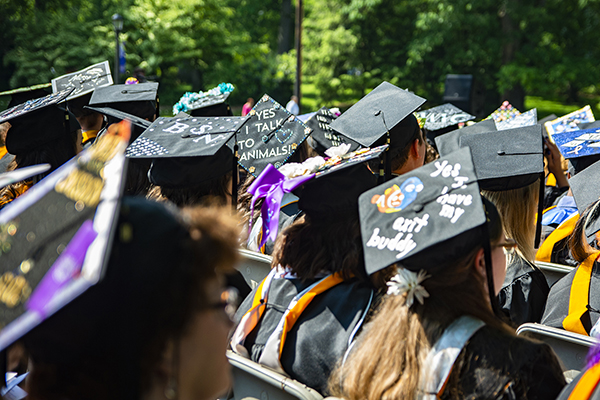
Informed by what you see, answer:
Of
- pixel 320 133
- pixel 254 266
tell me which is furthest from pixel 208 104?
pixel 254 266

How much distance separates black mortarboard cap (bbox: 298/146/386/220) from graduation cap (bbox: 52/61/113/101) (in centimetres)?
315

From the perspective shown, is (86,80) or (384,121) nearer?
(384,121)

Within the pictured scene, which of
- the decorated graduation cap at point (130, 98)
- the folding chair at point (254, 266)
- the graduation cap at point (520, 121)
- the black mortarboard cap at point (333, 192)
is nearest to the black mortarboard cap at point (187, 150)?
the folding chair at point (254, 266)

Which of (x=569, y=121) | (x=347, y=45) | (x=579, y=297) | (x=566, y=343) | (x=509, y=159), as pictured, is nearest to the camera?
(x=566, y=343)

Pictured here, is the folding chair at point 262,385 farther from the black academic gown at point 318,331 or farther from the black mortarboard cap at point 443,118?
the black mortarboard cap at point 443,118

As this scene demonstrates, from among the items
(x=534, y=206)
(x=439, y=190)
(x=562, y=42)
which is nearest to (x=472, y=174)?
(x=439, y=190)

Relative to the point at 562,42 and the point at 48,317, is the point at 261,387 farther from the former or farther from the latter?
the point at 562,42

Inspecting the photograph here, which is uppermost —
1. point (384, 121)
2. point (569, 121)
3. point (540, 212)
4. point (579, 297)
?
point (384, 121)

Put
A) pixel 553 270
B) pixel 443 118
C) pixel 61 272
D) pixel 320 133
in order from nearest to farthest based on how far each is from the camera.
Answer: pixel 61 272 → pixel 553 270 → pixel 320 133 → pixel 443 118

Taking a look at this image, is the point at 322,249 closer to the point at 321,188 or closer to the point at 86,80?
the point at 321,188

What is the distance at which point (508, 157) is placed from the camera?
299cm

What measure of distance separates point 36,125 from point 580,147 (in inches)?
146

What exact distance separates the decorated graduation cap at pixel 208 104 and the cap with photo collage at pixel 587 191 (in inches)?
133

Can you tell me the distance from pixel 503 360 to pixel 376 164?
5.56 feet
